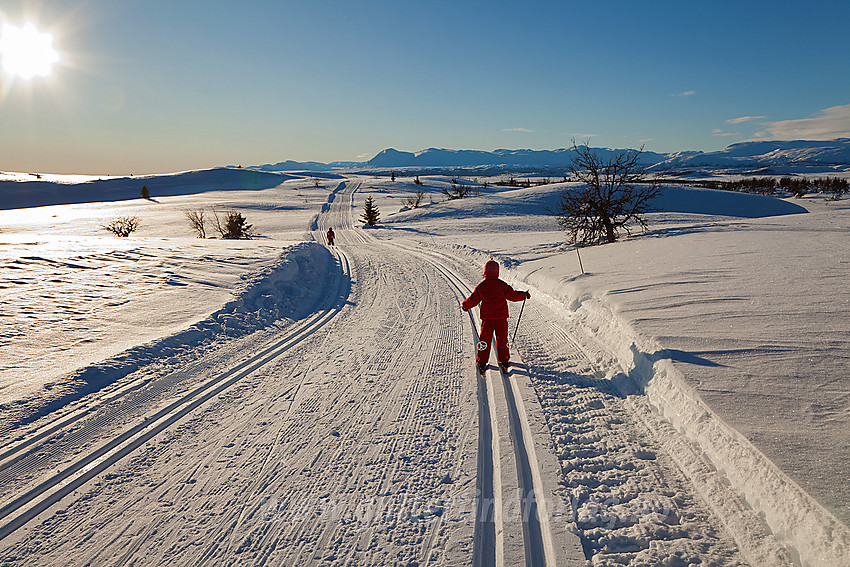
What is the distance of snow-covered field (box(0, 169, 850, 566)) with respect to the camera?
271cm

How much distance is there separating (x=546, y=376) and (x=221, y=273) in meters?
7.94

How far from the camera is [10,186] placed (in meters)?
69.0

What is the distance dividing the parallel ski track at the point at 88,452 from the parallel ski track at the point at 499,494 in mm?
3049

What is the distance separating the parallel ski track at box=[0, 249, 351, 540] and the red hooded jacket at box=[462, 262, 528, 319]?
307 cm

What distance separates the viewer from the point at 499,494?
3.11 m

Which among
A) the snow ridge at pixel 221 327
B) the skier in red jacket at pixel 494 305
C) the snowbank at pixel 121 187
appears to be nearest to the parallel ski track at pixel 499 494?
the skier in red jacket at pixel 494 305

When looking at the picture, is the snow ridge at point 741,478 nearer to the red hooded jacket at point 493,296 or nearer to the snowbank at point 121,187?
the red hooded jacket at point 493,296

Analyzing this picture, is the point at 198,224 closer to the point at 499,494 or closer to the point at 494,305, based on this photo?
the point at 494,305

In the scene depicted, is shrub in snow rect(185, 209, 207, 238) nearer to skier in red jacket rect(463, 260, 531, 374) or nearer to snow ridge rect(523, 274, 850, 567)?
skier in red jacket rect(463, 260, 531, 374)

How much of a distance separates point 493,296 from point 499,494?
2921 millimetres

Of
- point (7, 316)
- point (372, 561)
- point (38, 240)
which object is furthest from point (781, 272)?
point (38, 240)

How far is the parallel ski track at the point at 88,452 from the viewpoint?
2.96 meters

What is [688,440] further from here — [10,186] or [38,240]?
[10,186]

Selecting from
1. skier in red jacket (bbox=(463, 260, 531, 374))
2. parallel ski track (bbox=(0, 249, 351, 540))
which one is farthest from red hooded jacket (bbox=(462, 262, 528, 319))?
parallel ski track (bbox=(0, 249, 351, 540))
